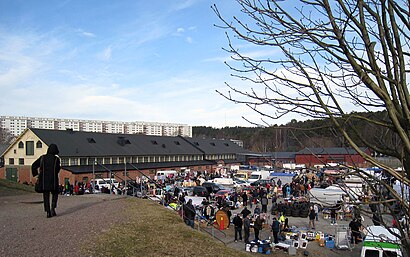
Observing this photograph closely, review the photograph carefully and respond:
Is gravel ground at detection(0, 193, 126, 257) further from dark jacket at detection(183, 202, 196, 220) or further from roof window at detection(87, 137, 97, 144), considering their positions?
roof window at detection(87, 137, 97, 144)

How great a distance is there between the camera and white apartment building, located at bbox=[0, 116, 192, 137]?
164125mm

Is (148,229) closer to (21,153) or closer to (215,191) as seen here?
(215,191)

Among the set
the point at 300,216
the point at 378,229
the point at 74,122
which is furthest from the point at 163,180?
the point at 74,122

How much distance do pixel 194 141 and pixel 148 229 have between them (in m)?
55.6

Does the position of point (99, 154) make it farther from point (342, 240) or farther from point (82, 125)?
point (82, 125)

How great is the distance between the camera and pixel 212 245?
1155 centimetres

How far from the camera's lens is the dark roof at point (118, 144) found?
1682 inches

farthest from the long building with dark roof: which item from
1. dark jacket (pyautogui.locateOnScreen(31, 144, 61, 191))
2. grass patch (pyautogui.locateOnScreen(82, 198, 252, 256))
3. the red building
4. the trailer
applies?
the red building

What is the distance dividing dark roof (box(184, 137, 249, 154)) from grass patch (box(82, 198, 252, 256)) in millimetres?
52105

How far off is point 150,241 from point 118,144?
1619 inches

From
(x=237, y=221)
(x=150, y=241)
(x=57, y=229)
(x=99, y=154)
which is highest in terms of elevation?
(x=99, y=154)

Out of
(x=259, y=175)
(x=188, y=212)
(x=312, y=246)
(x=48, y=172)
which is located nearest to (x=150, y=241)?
(x=48, y=172)

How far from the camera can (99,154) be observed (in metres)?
44.7

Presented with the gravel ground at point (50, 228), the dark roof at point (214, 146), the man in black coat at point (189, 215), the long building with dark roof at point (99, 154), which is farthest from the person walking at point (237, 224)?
the dark roof at point (214, 146)
